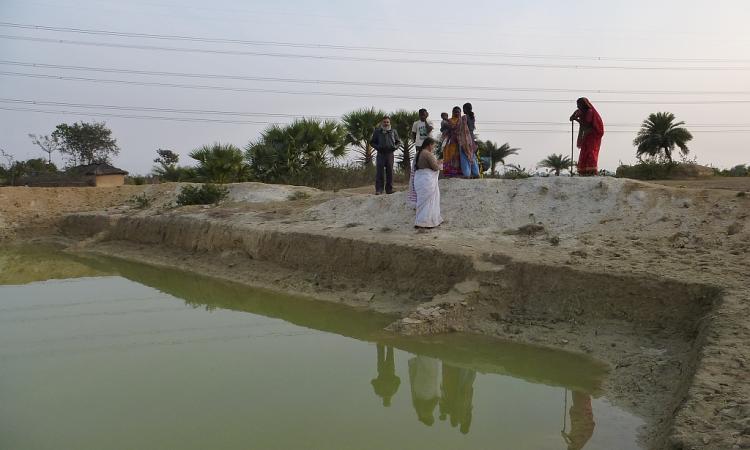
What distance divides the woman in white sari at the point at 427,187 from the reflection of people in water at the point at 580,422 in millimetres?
4417

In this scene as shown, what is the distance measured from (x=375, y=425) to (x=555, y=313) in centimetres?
303

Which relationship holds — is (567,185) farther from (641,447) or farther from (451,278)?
(641,447)

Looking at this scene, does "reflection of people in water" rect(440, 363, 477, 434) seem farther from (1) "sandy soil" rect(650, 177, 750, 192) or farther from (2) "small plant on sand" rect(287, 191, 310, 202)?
(2) "small plant on sand" rect(287, 191, 310, 202)

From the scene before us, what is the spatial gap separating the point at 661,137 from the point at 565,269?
17667mm

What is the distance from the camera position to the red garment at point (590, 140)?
8.88 metres

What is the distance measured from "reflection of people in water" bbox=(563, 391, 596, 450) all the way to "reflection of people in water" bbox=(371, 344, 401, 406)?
1.35 metres

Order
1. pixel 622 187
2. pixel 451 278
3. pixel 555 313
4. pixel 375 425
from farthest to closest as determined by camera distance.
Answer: pixel 622 187 → pixel 451 278 → pixel 555 313 → pixel 375 425


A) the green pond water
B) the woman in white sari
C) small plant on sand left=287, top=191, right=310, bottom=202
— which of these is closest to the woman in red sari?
the woman in white sari

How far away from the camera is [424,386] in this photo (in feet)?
15.5

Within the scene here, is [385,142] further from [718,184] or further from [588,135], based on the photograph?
[718,184]

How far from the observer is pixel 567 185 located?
8.73 metres

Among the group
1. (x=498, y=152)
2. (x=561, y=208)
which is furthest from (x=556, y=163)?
(x=561, y=208)

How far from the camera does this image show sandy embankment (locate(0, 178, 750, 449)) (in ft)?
13.3

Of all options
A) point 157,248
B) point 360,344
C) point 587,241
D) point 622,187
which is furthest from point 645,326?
point 157,248
